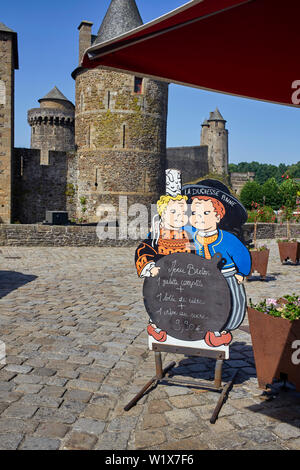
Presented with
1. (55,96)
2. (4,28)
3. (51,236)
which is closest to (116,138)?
(4,28)

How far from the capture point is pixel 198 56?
2.59 meters

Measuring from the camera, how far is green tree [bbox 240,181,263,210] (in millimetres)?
53344

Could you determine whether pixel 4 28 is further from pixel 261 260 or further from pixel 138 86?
pixel 261 260

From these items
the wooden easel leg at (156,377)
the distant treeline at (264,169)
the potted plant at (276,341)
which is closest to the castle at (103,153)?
the wooden easel leg at (156,377)

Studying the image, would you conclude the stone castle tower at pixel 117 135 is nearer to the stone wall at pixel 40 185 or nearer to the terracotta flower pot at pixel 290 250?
the stone wall at pixel 40 185

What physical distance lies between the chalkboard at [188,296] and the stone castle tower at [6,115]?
18938 millimetres

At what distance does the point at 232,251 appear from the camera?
11.9ft

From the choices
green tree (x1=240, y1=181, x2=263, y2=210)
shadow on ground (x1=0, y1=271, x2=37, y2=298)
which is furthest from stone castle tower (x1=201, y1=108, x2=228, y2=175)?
shadow on ground (x1=0, y1=271, x2=37, y2=298)

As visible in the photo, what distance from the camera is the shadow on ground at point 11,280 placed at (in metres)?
8.05

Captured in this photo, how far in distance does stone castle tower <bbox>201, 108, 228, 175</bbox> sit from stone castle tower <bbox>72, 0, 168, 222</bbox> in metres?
24.7

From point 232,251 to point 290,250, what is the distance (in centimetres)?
946

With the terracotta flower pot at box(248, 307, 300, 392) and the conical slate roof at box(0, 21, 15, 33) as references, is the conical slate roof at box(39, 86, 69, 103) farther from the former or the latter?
the terracotta flower pot at box(248, 307, 300, 392)
